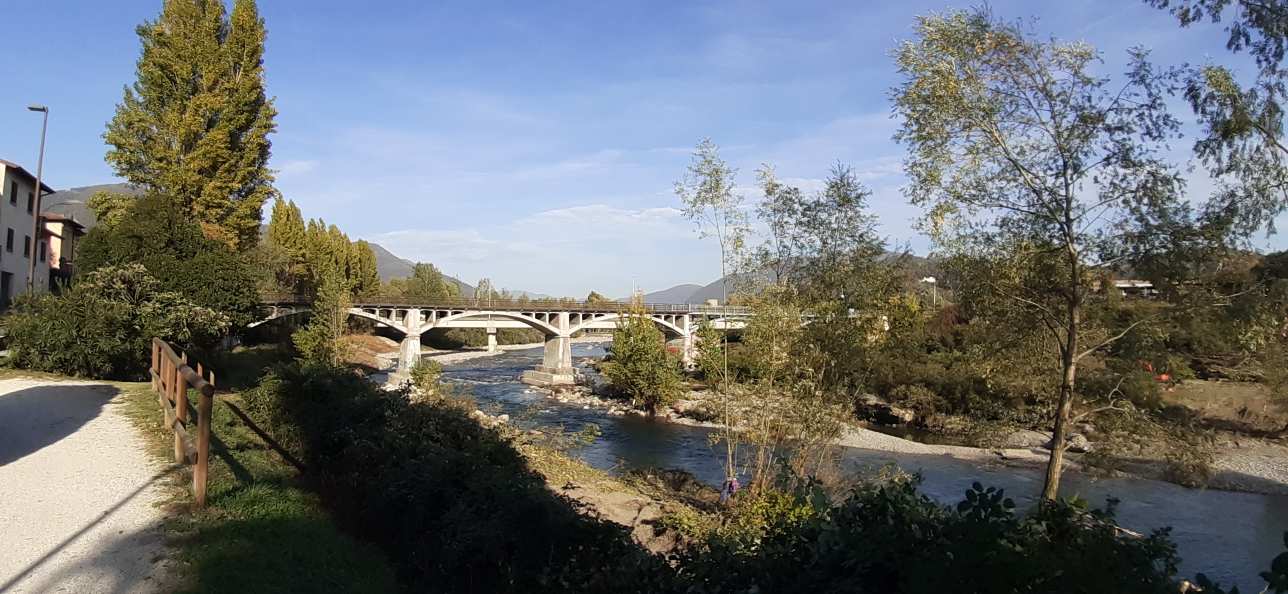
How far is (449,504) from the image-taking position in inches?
264

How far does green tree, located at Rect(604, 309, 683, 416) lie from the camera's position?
36000mm

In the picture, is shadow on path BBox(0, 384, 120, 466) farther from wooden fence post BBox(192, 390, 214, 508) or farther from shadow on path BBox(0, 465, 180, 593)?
wooden fence post BBox(192, 390, 214, 508)

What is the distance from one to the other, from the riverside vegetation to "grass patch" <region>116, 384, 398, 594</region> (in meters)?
0.04

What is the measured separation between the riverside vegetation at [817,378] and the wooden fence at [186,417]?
14.7 inches

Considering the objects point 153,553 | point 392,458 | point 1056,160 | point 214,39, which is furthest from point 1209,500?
point 214,39

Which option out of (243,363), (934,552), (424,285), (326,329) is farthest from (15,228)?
(424,285)

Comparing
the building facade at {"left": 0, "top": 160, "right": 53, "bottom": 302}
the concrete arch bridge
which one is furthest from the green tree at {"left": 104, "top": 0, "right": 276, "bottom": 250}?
the concrete arch bridge

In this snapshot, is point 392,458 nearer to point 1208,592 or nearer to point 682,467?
point 1208,592

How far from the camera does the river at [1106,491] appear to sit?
56.0ft

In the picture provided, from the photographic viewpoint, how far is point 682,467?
23984mm

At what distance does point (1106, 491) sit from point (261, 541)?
2385 centimetres

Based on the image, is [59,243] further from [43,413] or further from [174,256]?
[43,413]

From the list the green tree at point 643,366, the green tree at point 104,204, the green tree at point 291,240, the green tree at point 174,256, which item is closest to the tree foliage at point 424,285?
the green tree at point 291,240

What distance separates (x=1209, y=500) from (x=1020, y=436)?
8.59 meters
